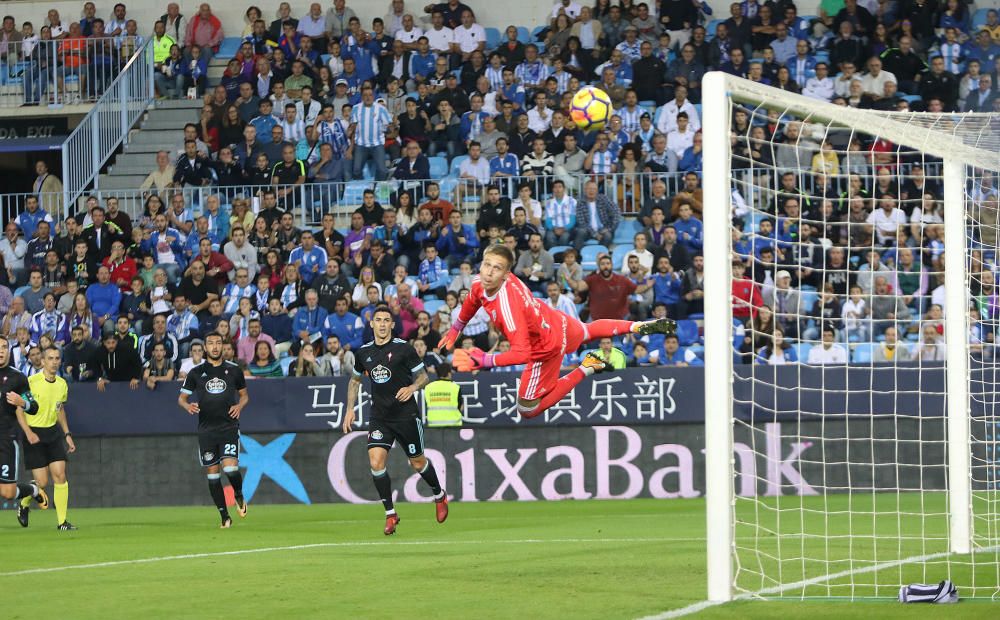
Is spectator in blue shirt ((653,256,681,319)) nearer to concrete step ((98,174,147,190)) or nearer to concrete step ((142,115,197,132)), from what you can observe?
concrete step ((98,174,147,190))

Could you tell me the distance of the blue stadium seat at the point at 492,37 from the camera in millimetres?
27578

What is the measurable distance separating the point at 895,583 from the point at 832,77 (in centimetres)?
1601

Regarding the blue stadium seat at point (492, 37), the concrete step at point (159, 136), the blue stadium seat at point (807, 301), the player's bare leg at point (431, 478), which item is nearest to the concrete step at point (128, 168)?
the concrete step at point (159, 136)

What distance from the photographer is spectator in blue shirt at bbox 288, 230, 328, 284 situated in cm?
2252

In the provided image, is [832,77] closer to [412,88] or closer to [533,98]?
[533,98]

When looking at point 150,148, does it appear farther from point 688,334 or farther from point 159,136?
point 688,334

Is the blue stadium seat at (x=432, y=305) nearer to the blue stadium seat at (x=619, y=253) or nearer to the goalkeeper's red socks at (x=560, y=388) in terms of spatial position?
the blue stadium seat at (x=619, y=253)

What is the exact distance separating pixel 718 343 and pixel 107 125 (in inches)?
836

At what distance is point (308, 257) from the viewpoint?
22.6m

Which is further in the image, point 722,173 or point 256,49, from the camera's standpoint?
point 256,49

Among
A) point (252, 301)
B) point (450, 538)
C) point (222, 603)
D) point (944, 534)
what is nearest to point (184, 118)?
point (252, 301)

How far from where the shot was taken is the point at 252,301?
2238 centimetres

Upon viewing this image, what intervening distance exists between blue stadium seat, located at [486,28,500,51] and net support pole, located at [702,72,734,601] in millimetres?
19412

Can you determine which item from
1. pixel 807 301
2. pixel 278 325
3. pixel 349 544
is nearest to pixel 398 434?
pixel 349 544
